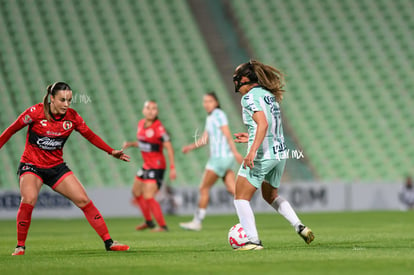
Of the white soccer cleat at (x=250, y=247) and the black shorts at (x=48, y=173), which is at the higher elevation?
the black shorts at (x=48, y=173)

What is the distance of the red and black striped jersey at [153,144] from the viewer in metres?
12.6

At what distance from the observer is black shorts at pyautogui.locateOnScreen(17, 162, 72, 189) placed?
7.99 metres

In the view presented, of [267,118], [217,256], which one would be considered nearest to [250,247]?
[217,256]

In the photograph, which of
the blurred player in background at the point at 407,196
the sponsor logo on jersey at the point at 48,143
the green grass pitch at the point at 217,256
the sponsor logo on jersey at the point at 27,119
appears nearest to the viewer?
the green grass pitch at the point at 217,256

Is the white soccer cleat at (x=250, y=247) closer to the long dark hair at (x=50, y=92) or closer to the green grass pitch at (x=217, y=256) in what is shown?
the green grass pitch at (x=217, y=256)

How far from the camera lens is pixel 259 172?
7.75 meters

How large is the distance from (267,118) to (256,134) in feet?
1.10

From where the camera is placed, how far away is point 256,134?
751 cm

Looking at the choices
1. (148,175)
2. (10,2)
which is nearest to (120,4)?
(10,2)

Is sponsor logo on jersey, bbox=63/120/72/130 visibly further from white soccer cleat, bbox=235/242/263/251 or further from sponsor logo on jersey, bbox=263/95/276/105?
white soccer cleat, bbox=235/242/263/251

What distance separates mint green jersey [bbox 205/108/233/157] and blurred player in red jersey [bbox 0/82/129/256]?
4609 mm

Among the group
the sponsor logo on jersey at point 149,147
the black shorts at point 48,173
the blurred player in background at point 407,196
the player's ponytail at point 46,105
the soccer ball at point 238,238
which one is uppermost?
the player's ponytail at point 46,105

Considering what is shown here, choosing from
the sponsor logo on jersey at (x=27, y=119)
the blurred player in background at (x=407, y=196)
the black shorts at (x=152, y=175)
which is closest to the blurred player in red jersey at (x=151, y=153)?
the black shorts at (x=152, y=175)

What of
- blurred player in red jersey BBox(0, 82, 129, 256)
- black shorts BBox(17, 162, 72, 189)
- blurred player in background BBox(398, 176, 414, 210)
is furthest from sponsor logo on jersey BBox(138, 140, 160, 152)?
blurred player in background BBox(398, 176, 414, 210)
